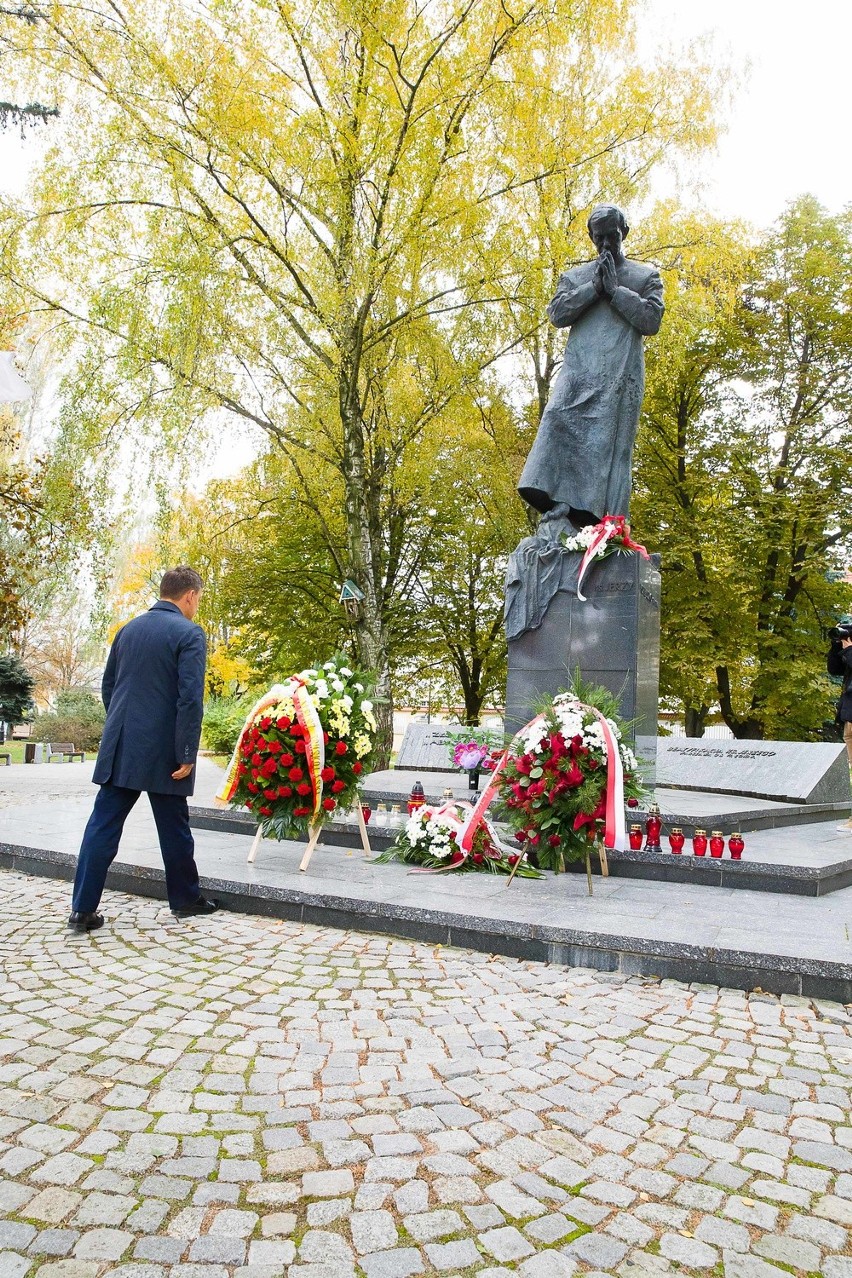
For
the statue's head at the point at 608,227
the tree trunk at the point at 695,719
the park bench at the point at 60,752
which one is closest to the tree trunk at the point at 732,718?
the tree trunk at the point at 695,719

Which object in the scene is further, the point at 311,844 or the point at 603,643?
the point at 603,643

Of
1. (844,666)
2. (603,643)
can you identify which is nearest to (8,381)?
(603,643)

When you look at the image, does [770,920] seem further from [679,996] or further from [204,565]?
[204,565]

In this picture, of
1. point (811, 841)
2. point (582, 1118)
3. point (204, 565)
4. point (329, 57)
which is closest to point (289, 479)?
point (204, 565)

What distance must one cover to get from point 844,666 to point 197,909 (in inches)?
233

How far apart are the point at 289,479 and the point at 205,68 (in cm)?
650

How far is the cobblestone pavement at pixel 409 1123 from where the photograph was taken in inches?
86.0

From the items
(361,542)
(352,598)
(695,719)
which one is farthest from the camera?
(695,719)

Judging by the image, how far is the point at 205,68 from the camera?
34.7 ft

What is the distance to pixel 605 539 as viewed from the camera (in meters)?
7.69

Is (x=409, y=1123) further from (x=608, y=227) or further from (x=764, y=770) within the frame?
(x=764, y=770)

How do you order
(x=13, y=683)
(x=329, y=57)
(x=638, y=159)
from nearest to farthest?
(x=329, y=57)
(x=638, y=159)
(x=13, y=683)

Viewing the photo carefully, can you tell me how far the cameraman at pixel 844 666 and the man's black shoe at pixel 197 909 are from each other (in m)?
5.49

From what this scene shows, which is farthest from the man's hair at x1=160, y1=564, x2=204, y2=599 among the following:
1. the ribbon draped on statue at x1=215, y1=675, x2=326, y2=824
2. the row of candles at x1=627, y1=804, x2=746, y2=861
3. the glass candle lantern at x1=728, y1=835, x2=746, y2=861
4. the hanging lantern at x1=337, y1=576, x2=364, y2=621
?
the hanging lantern at x1=337, y1=576, x2=364, y2=621
